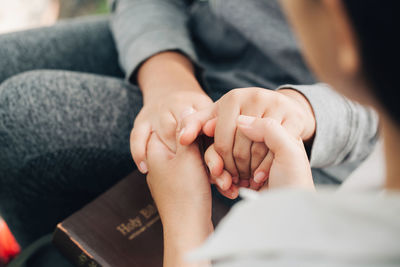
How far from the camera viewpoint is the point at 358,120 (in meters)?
0.49

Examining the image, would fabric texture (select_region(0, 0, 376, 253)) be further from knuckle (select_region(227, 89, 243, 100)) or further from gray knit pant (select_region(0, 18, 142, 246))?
knuckle (select_region(227, 89, 243, 100))

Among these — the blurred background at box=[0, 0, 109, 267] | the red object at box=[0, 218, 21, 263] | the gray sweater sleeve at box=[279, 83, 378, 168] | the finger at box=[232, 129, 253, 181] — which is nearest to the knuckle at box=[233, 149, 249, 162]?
the finger at box=[232, 129, 253, 181]

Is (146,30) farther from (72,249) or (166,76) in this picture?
(72,249)

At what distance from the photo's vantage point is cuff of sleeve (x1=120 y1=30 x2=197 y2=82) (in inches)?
21.8

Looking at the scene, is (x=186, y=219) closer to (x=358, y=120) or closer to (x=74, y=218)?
(x=74, y=218)

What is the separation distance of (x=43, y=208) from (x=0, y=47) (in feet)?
0.93

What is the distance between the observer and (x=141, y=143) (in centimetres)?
45

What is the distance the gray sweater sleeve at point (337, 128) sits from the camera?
45 cm

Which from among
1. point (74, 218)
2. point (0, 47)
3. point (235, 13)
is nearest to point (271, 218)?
point (74, 218)

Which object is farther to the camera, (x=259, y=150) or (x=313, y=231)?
(x=259, y=150)

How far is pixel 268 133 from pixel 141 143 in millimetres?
182

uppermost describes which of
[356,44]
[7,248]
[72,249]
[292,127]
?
[356,44]

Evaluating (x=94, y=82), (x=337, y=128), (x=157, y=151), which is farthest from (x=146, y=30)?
(x=337, y=128)

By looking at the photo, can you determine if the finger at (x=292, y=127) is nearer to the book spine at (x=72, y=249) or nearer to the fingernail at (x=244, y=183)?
the fingernail at (x=244, y=183)
